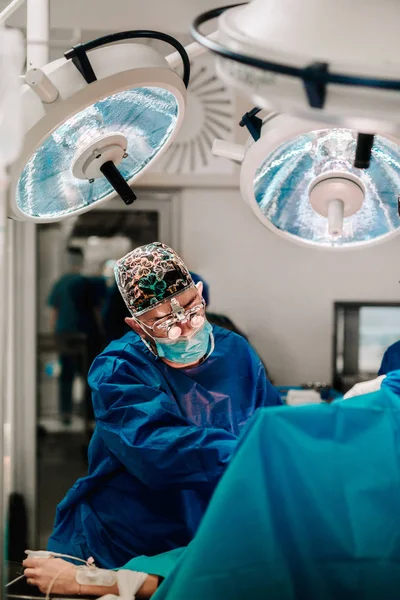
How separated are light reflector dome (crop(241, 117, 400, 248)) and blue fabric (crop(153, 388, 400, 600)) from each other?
1.46 ft

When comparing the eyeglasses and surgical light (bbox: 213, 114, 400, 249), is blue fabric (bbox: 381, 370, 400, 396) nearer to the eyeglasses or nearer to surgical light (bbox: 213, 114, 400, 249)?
surgical light (bbox: 213, 114, 400, 249)

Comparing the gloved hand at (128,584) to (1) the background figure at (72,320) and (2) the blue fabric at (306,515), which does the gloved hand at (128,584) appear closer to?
(2) the blue fabric at (306,515)

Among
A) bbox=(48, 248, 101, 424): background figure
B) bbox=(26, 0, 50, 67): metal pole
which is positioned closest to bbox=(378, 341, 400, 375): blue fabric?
bbox=(26, 0, 50, 67): metal pole

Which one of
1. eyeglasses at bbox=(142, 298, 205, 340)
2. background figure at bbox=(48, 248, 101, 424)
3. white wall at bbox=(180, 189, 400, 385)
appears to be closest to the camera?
eyeglasses at bbox=(142, 298, 205, 340)

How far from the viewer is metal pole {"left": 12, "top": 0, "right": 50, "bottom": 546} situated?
3572mm

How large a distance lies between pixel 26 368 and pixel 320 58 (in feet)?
9.95

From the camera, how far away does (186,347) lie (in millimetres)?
1677

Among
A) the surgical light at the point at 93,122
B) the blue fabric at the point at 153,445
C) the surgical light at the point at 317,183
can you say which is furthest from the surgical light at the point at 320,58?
the blue fabric at the point at 153,445

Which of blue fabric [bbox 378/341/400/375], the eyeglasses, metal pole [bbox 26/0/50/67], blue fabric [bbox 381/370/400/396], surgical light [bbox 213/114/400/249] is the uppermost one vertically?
metal pole [bbox 26/0/50/67]

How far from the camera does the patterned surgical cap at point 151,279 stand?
5.38 ft

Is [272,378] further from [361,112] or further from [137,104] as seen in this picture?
[361,112]

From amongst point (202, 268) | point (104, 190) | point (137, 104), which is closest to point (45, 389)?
point (202, 268)

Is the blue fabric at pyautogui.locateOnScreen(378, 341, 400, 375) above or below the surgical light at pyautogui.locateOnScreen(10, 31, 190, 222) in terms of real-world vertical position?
below

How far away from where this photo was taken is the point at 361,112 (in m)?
0.78
